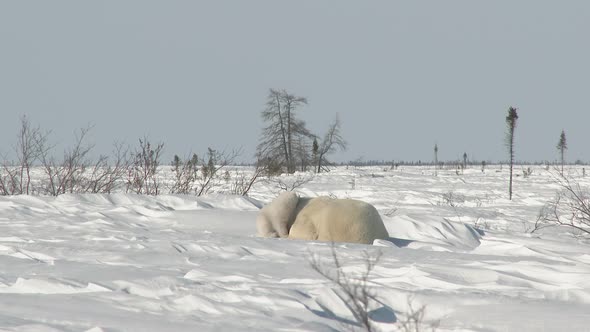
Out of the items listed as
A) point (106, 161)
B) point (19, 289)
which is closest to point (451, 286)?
point (19, 289)

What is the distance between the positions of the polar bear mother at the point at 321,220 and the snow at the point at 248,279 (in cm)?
26

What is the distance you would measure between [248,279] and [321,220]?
2793 mm

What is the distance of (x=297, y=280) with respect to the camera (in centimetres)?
416

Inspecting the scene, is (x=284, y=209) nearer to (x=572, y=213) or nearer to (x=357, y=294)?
(x=357, y=294)

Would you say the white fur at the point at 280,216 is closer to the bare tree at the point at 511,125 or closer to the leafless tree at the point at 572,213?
the leafless tree at the point at 572,213

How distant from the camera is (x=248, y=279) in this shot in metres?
4.21

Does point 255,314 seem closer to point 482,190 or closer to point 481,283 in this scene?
point 481,283

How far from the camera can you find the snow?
3.06 m

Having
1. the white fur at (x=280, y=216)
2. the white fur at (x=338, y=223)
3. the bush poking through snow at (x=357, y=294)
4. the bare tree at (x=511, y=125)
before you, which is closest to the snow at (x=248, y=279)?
the bush poking through snow at (x=357, y=294)

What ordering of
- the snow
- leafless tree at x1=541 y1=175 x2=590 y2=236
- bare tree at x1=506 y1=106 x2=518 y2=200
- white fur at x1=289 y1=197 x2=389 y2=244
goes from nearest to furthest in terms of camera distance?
the snow < white fur at x1=289 y1=197 x2=389 y2=244 < leafless tree at x1=541 y1=175 x2=590 y2=236 < bare tree at x1=506 y1=106 x2=518 y2=200

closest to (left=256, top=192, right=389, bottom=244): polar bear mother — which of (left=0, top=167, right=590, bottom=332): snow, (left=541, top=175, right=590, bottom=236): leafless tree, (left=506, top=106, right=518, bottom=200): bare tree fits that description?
(left=0, top=167, right=590, bottom=332): snow

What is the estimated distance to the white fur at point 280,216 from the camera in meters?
7.18

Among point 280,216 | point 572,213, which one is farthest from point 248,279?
point 572,213

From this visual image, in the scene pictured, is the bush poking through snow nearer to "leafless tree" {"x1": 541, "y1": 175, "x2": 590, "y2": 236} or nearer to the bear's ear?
the bear's ear
